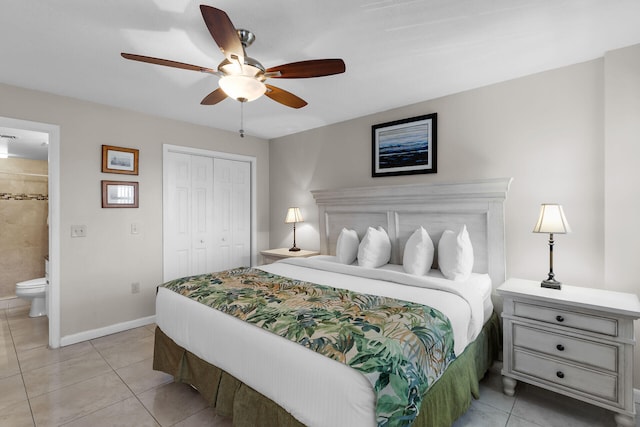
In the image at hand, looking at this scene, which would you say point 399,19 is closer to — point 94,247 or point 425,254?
point 425,254

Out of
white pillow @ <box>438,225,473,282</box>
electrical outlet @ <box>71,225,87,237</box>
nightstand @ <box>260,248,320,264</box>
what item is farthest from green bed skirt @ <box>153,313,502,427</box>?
nightstand @ <box>260,248,320,264</box>

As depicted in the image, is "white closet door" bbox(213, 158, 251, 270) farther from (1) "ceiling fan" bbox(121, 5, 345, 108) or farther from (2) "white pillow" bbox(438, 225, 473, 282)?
(2) "white pillow" bbox(438, 225, 473, 282)

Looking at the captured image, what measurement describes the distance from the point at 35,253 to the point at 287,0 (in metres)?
5.16

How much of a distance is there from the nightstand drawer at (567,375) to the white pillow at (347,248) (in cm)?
160

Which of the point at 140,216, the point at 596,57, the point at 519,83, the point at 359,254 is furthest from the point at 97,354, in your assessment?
the point at 596,57

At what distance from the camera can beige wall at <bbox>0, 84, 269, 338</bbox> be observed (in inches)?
118

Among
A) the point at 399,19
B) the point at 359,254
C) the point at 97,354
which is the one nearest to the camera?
the point at 399,19

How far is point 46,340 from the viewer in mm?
3131

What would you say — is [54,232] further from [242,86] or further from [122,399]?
[242,86]

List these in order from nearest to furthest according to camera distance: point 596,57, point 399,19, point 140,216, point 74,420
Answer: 1. point 399,19
2. point 74,420
3. point 596,57
4. point 140,216

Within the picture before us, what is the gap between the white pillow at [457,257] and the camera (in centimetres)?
246

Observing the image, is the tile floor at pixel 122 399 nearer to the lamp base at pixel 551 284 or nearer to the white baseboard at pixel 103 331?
the white baseboard at pixel 103 331

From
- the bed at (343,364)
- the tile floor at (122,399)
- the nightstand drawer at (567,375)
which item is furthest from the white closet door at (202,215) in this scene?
the nightstand drawer at (567,375)

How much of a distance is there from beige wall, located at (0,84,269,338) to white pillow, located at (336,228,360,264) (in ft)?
7.03
